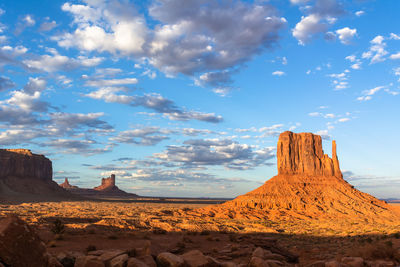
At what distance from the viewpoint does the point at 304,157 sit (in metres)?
88.4

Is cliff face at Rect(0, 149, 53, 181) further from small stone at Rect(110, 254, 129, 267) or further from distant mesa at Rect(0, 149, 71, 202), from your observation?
small stone at Rect(110, 254, 129, 267)

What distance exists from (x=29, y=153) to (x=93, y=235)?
493ft

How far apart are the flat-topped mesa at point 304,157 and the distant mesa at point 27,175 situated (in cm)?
10058

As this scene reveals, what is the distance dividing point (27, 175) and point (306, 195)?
13382 cm

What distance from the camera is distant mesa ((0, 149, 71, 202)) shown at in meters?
130

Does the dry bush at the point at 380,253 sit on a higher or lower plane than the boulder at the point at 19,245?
lower

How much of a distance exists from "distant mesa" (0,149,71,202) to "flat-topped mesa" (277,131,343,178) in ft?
330

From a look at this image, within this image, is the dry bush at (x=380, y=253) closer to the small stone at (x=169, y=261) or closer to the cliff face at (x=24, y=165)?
the small stone at (x=169, y=261)

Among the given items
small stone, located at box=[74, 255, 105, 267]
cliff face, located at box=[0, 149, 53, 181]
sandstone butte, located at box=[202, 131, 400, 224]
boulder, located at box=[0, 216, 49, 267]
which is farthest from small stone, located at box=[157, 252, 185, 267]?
cliff face, located at box=[0, 149, 53, 181]

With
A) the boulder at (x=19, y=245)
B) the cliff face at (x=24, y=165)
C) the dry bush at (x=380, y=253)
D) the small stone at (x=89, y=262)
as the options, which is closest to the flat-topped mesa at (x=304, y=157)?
the dry bush at (x=380, y=253)

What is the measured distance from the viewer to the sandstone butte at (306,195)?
64.8 metres

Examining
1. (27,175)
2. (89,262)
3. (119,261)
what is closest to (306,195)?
(119,261)

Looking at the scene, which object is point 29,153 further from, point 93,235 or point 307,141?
point 93,235

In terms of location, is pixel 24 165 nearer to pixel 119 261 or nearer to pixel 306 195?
pixel 306 195
